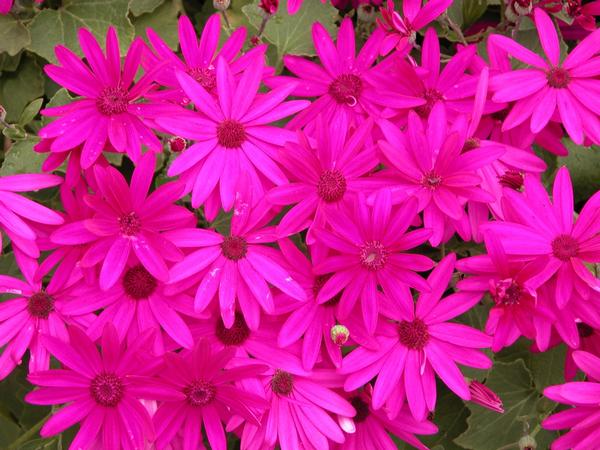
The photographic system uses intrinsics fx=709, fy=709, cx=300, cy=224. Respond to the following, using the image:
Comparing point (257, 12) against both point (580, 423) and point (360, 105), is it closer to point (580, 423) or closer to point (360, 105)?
point (360, 105)

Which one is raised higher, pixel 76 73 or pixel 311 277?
pixel 76 73

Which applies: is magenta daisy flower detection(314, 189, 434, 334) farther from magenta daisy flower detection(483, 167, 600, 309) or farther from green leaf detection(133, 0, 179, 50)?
green leaf detection(133, 0, 179, 50)

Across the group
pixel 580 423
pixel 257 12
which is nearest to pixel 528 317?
pixel 580 423

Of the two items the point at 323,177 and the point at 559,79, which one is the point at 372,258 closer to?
the point at 323,177

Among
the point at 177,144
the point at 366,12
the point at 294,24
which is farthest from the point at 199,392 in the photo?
the point at 294,24

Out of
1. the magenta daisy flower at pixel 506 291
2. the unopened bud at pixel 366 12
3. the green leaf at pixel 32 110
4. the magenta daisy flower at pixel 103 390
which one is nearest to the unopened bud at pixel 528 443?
the magenta daisy flower at pixel 506 291

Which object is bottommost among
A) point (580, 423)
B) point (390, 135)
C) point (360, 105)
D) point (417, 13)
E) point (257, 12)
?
point (580, 423)
